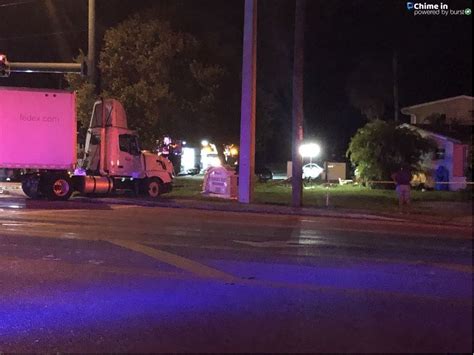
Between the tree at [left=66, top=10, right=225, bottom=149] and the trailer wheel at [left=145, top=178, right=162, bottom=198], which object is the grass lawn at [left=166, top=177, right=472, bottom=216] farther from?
the tree at [left=66, top=10, right=225, bottom=149]

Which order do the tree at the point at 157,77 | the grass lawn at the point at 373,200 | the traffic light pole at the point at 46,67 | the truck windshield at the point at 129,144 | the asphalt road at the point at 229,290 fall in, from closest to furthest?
the asphalt road at the point at 229,290
the grass lawn at the point at 373,200
the traffic light pole at the point at 46,67
the truck windshield at the point at 129,144
the tree at the point at 157,77

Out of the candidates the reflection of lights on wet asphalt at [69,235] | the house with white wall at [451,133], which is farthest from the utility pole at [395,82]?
the reflection of lights on wet asphalt at [69,235]

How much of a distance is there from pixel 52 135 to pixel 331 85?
39.2 metres

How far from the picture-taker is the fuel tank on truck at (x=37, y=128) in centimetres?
2383

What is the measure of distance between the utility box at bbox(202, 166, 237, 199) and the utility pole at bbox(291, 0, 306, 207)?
12.4 feet

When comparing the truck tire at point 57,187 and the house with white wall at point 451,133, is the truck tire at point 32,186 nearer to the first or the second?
the truck tire at point 57,187

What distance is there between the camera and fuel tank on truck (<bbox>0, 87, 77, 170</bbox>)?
23.8 meters

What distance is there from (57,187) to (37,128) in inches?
91.2

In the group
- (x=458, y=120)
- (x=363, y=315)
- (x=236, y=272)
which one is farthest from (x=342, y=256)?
(x=458, y=120)

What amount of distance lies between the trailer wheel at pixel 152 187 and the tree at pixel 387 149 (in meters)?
12.5

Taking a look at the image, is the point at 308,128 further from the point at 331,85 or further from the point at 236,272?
the point at 236,272

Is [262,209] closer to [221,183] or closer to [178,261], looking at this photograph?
[221,183]

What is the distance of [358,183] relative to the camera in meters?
37.1

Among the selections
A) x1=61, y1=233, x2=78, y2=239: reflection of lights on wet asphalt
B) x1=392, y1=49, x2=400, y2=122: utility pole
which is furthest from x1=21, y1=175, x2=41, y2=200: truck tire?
x1=392, y1=49, x2=400, y2=122: utility pole
